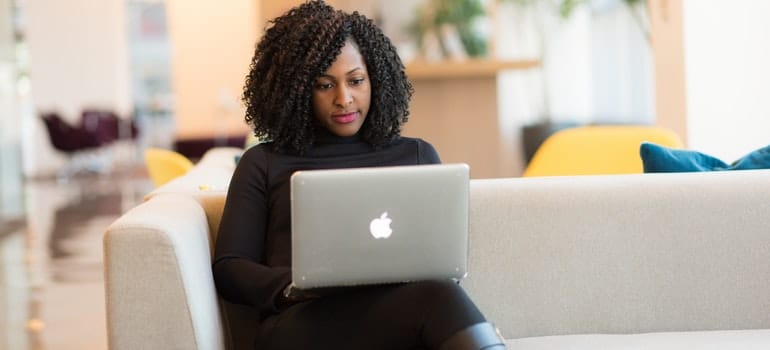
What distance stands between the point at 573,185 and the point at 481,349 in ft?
2.26

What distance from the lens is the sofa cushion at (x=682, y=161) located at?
9.75 feet

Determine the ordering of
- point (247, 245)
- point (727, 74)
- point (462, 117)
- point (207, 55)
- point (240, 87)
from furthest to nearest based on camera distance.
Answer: point (240, 87) < point (207, 55) < point (462, 117) < point (727, 74) < point (247, 245)

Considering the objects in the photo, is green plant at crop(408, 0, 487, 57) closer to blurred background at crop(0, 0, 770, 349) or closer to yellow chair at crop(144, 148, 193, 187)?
blurred background at crop(0, 0, 770, 349)

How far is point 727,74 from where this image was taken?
21.2 ft

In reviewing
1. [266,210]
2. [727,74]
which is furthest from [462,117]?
[266,210]

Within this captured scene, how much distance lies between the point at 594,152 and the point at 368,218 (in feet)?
7.23

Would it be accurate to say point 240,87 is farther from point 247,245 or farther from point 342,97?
point 247,245

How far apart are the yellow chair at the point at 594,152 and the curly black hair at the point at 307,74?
4.85 ft

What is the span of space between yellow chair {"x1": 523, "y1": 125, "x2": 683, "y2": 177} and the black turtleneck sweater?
5.01 ft

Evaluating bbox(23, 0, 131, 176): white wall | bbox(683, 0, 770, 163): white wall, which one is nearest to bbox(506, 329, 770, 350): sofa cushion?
bbox(683, 0, 770, 163): white wall

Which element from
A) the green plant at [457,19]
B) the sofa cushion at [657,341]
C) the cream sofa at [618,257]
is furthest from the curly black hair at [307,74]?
the green plant at [457,19]

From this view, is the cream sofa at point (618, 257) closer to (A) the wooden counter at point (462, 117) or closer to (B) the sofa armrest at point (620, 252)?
(B) the sofa armrest at point (620, 252)

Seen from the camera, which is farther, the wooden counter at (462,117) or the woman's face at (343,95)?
the wooden counter at (462,117)

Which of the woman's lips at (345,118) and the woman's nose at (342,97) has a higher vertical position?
the woman's nose at (342,97)
